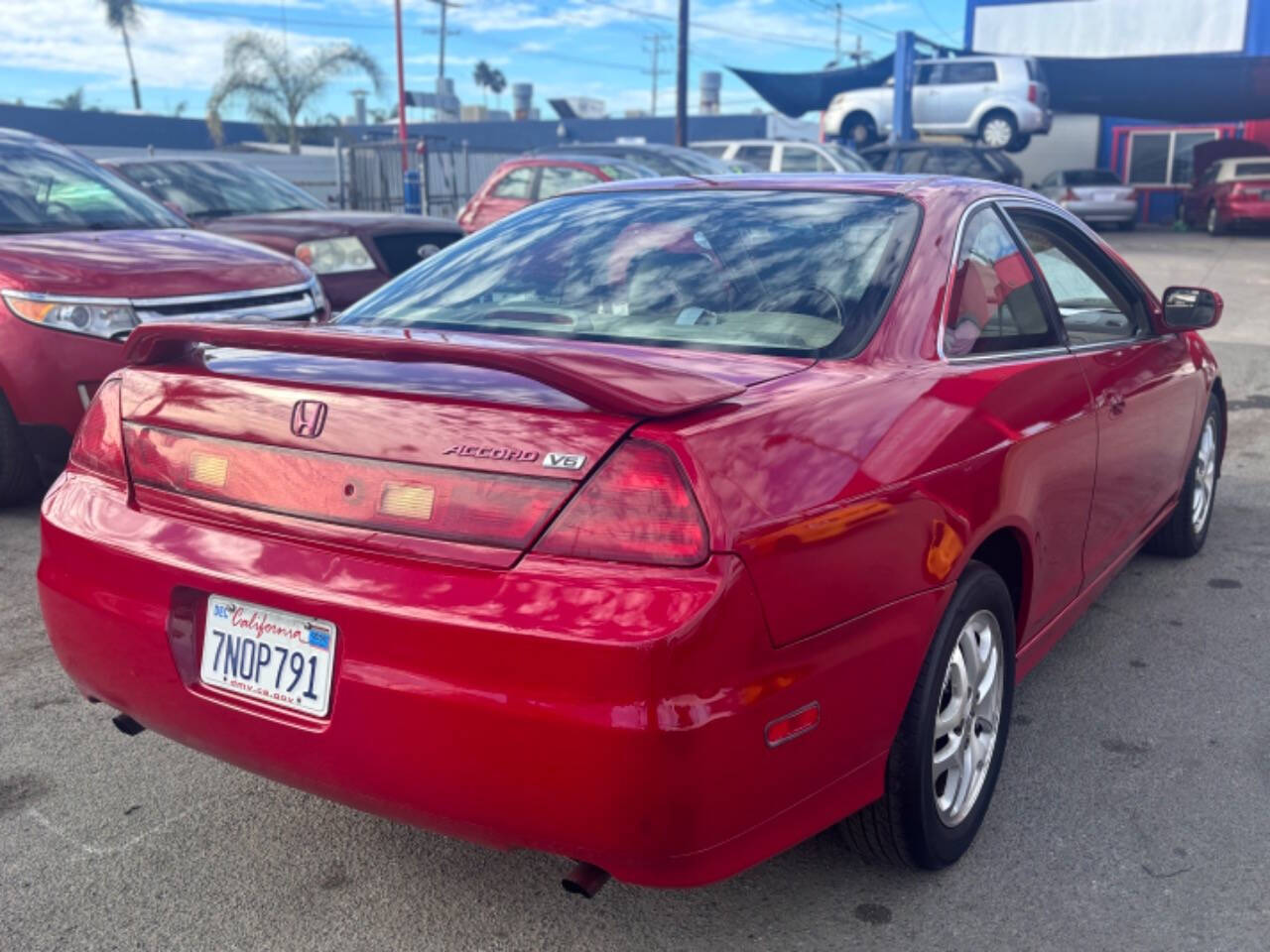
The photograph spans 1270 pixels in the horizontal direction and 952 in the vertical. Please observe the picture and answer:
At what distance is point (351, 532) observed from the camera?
221 cm

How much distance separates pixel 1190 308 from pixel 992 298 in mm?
1371

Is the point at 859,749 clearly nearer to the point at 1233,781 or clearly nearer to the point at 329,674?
the point at 329,674

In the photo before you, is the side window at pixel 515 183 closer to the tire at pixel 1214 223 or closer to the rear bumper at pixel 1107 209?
the rear bumper at pixel 1107 209

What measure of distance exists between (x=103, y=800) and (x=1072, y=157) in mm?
37991

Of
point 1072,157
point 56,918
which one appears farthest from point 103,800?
point 1072,157

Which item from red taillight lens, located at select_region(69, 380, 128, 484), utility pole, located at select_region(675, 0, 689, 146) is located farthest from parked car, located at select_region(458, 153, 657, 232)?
utility pole, located at select_region(675, 0, 689, 146)

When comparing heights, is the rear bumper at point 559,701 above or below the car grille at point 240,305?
below

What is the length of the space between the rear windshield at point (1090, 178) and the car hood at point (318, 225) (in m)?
23.4

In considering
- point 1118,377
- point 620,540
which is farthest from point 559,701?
point 1118,377

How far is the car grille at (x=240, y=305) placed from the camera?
538 centimetres

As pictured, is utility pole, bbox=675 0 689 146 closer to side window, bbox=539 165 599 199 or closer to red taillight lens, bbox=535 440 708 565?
side window, bbox=539 165 599 199

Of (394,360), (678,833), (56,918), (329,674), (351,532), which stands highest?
(394,360)

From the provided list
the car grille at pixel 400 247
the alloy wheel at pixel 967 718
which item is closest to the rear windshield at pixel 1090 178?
the car grille at pixel 400 247

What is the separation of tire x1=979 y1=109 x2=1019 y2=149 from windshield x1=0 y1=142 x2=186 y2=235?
24371 mm
